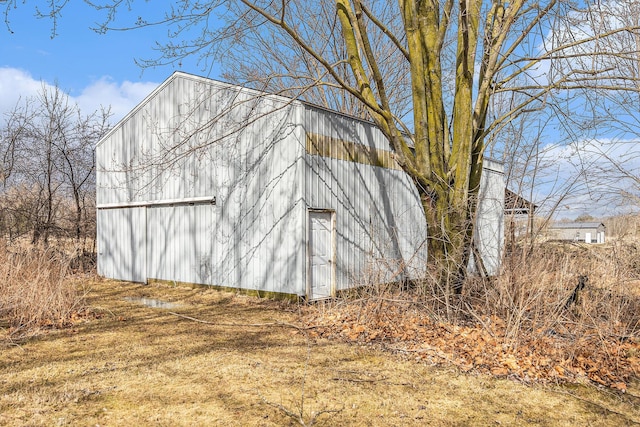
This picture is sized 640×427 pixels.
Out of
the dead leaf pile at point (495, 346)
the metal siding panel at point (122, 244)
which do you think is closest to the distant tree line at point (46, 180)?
the metal siding panel at point (122, 244)

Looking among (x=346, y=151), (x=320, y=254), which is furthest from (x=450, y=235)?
(x=346, y=151)

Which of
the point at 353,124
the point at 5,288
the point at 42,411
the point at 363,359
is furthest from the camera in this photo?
the point at 353,124

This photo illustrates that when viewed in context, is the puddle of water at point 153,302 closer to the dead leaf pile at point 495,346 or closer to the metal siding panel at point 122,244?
the metal siding panel at point 122,244

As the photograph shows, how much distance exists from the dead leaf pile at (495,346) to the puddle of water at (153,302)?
14.7 ft

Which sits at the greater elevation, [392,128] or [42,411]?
[392,128]

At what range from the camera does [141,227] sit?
14492 millimetres

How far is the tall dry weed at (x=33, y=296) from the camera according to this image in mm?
7891

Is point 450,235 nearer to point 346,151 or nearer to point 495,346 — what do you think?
point 495,346

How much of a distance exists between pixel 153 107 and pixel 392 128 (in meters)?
8.65

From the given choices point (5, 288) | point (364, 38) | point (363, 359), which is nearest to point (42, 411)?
point (363, 359)

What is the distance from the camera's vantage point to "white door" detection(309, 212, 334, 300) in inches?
426

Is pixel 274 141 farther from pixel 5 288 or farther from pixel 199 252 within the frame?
pixel 5 288

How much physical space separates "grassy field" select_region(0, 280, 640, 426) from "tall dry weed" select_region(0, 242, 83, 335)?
0.53 meters

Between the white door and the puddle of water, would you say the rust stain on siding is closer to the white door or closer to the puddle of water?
the white door
